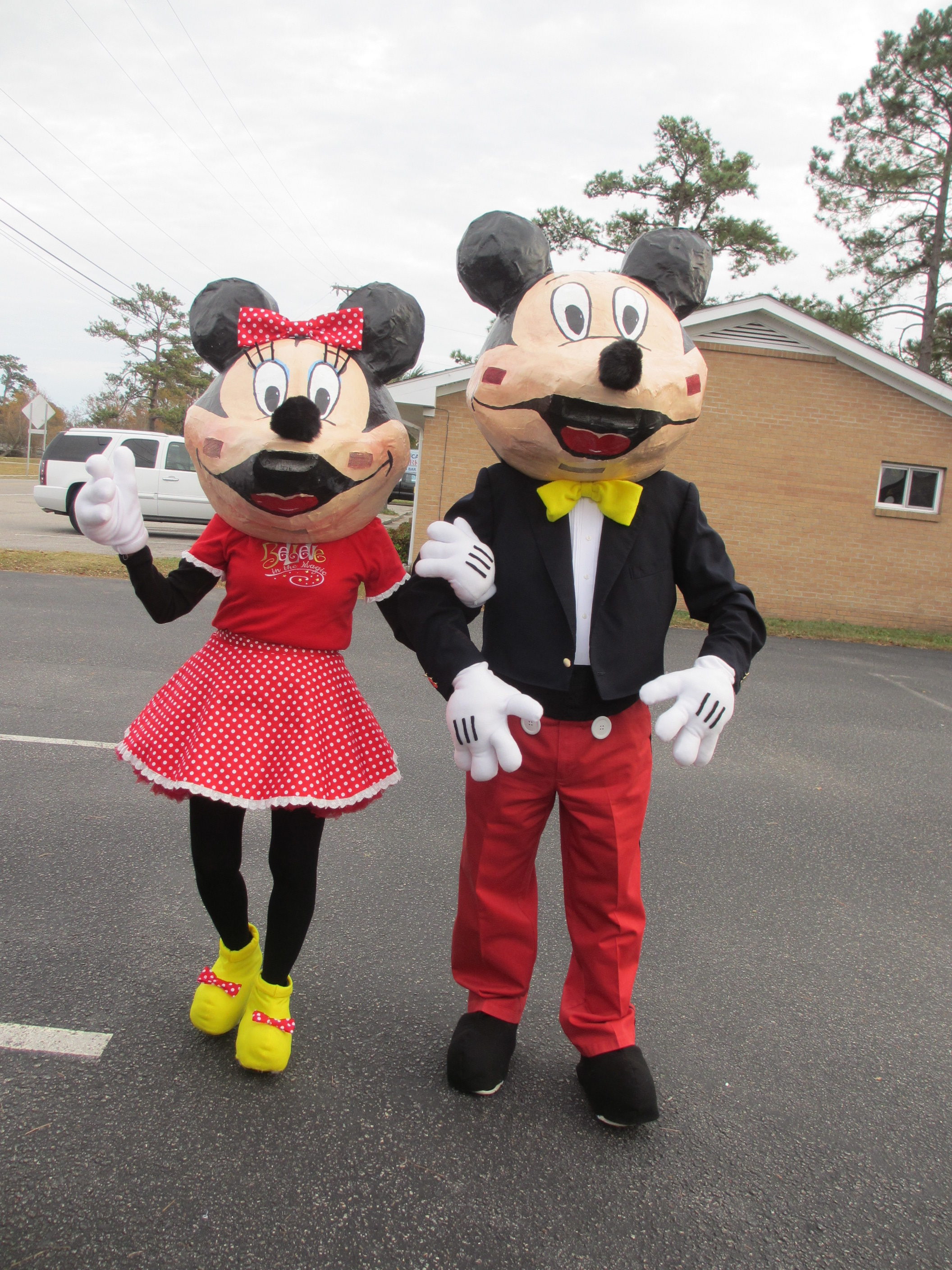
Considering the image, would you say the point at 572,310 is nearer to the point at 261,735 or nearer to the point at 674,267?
the point at 674,267

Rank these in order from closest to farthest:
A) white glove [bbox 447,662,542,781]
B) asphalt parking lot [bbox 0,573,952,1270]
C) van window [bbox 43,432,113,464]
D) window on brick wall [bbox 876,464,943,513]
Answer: asphalt parking lot [bbox 0,573,952,1270] < white glove [bbox 447,662,542,781] < window on brick wall [bbox 876,464,943,513] < van window [bbox 43,432,113,464]

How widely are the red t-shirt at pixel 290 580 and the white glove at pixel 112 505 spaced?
152 millimetres

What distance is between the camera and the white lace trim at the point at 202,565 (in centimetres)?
238

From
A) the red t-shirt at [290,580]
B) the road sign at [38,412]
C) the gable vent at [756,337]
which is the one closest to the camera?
the red t-shirt at [290,580]

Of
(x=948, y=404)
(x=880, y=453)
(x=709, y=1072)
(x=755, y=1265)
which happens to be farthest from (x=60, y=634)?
(x=948, y=404)

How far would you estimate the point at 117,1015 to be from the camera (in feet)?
8.14

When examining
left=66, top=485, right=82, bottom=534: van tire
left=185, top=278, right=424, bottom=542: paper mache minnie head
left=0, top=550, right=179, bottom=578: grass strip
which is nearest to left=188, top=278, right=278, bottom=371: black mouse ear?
left=185, top=278, right=424, bottom=542: paper mache minnie head

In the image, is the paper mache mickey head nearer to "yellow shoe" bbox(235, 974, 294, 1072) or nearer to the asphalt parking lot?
"yellow shoe" bbox(235, 974, 294, 1072)

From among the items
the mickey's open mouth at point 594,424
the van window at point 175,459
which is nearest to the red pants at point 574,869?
the mickey's open mouth at point 594,424

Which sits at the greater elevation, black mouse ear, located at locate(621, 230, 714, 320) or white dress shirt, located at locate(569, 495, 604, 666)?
black mouse ear, located at locate(621, 230, 714, 320)

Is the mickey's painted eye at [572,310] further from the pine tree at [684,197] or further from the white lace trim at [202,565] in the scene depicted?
the pine tree at [684,197]

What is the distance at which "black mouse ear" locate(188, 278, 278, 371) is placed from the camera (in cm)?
234

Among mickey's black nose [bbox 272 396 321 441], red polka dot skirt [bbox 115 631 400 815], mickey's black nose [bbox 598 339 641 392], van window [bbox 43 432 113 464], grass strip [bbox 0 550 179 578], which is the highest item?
van window [bbox 43 432 113 464]

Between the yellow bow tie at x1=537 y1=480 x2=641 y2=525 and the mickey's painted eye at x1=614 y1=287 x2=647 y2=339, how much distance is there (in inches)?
13.8
